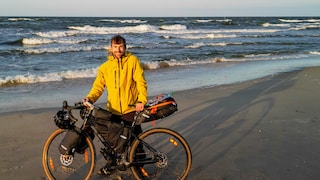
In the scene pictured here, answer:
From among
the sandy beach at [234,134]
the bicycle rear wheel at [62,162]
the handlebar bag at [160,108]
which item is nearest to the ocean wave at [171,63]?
the sandy beach at [234,134]

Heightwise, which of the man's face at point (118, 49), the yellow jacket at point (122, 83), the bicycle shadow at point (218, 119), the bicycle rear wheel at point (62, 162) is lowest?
the bicycle shadow at point (218, 119)

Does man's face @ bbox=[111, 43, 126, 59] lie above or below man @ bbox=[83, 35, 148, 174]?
above

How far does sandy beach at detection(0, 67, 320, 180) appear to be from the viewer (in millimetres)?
4406

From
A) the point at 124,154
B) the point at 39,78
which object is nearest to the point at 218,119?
the point at 124,154

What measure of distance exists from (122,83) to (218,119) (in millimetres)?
3100

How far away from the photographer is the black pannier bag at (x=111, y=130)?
12.3ft

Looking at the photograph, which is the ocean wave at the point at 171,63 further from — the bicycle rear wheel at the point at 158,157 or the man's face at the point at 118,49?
the man's face at the point at 118,49

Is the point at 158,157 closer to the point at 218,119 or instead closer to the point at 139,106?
the point at 139,106

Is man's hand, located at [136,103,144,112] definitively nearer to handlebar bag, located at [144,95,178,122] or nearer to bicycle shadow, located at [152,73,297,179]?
handlebar bag, located at [144,95,178,122]

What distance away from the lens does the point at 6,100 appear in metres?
8.27

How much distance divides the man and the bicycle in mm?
196

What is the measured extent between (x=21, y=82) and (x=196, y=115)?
6229 mm

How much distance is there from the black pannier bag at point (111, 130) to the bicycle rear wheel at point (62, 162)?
21 cm

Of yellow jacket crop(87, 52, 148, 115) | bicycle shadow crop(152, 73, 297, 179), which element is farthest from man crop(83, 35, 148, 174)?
bicycle shadow crop(152, 73, 297, 179)
